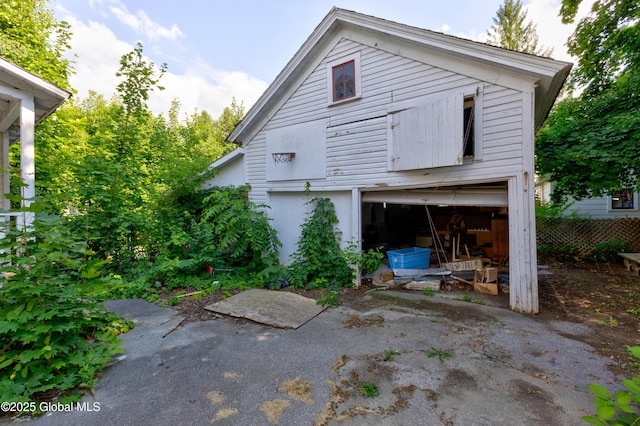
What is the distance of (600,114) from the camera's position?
6.86 meters

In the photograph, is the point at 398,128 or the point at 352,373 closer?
the point at 352,373

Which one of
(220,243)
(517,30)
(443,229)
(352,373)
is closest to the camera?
(352,373)

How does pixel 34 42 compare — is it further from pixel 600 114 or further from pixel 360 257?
pixel 600 114

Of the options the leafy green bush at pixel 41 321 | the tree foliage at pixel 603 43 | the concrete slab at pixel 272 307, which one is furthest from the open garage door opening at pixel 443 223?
the leafy green bush at pixel 41 321

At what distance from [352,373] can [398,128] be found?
4.46 metres

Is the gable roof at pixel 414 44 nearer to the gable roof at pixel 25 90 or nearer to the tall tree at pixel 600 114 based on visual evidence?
the tall tree at pixel 600 114

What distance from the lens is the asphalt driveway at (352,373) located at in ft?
7.57

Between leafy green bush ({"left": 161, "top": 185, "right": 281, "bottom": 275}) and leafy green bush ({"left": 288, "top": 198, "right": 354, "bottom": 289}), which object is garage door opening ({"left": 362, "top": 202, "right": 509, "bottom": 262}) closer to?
leafy green bush ({"left": 288, "top": 198, "right": 354, "bottom": 289})

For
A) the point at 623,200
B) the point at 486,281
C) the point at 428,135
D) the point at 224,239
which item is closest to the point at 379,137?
the point at 428,135

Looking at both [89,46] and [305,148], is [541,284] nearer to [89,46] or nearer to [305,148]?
[305,148]

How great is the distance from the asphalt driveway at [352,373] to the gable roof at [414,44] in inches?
156

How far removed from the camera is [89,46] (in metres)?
8.34

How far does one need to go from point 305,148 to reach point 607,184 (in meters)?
7.30

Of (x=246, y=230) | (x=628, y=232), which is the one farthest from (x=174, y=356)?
(x=628, y=232)
